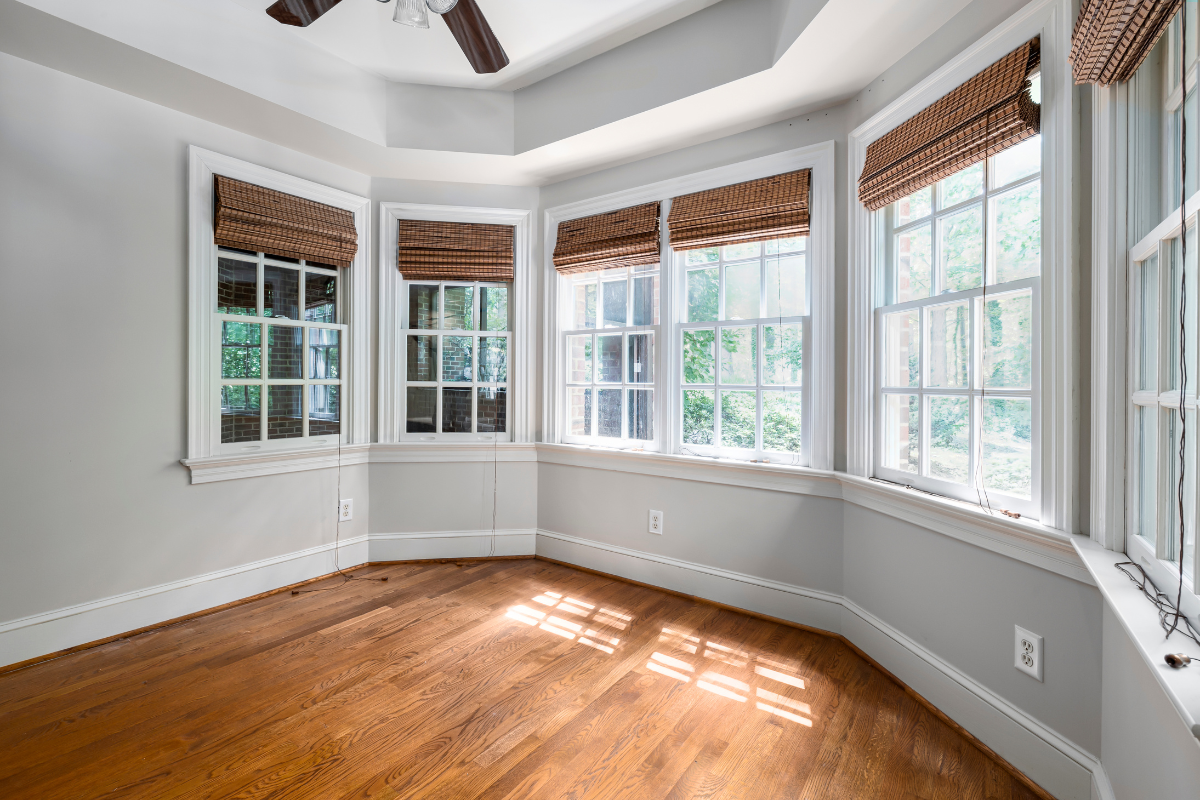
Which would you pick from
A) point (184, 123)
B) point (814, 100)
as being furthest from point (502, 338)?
point (814, 100)

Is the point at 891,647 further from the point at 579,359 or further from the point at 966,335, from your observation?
the point at 579,359

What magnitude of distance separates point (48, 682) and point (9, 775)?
1.97 feet

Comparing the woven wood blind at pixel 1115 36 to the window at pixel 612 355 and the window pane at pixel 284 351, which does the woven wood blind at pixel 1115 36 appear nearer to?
the window at pixel 612 355

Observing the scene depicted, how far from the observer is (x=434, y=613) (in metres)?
2.74

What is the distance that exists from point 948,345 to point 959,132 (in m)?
0.72

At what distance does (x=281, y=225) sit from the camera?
294 centimetres

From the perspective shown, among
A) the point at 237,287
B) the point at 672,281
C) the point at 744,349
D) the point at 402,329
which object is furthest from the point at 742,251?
the point at 237,287

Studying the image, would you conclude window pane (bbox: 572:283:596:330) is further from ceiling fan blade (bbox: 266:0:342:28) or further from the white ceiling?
ceiling fan blade (bbox: 266:0:342:28)

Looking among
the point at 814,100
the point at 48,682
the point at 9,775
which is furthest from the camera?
the point at 814,100

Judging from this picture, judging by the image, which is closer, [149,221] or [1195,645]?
[1195,645]

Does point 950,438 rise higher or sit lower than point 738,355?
lower

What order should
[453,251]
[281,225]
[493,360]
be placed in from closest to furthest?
[281,225] → [453,251] → [493,360]

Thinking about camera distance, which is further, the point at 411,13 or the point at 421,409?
the point at 421,409

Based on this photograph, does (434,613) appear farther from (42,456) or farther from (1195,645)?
(1195,645)
